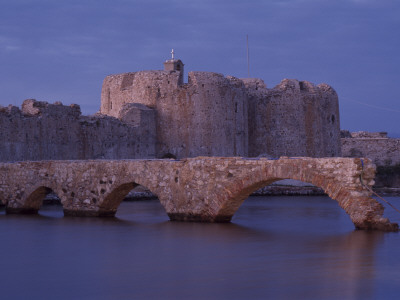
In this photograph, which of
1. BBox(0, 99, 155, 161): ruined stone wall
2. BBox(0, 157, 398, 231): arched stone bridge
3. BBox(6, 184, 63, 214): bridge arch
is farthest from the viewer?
BBox(0, 99, 155, 161): ruined stone wall

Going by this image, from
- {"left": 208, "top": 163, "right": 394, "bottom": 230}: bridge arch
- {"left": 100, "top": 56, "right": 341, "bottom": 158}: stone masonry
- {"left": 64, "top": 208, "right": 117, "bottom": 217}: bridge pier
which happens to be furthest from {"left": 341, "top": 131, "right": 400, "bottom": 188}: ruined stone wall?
{"left": 208, "top": 163, "right": 394, "bottom": 230}: bridge arch

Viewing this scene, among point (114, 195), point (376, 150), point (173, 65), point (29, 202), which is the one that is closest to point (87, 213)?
point (114, 195)

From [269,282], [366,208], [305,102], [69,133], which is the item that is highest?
[305,102]

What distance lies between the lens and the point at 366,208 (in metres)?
11.8

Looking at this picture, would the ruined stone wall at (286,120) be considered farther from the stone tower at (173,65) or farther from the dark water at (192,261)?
the dark water at (192,261)

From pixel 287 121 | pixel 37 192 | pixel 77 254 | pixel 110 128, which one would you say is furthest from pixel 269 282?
pixel 287 121

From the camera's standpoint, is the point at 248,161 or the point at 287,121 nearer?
the point at 248,161

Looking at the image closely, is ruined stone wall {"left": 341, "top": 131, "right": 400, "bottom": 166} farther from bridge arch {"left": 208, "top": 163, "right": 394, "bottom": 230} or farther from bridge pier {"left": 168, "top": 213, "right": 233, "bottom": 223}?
bridge arch {"left": 208, "top": 163, "right": 394, "bottom": 230}

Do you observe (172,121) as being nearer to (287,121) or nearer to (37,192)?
(287,121)

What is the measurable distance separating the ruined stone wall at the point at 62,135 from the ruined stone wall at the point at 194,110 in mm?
1502

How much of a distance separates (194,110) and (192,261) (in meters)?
21.6

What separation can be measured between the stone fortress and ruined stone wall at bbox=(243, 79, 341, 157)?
5cm

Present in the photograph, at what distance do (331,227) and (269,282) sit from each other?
7188mm

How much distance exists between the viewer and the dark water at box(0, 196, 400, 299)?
24.6 feet
